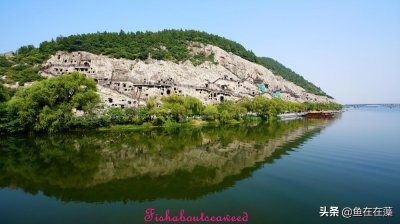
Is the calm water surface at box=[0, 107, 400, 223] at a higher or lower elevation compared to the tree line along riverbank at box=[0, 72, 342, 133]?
lower

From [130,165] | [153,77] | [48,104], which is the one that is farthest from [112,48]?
[130,165]

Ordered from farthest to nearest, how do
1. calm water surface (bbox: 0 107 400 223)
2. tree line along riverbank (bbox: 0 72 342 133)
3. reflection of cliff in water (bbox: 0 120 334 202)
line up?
tree line along riverbank (bbox: 0 72 342 133) < reflection of cliff in water (bbox: 0 120 334 202) < calm water surface (bbox: 0 107 400 223)

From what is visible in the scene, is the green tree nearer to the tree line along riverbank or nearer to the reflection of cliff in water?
the tree line along riverbank

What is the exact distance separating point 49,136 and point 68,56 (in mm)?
76324

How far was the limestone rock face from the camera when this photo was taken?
9994cm

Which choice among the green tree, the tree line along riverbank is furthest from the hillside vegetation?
the green tree

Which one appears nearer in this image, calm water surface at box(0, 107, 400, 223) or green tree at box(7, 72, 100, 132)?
calm water surface at box(0, 107, 400, 223)

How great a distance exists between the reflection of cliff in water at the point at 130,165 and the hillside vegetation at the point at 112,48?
6209cm

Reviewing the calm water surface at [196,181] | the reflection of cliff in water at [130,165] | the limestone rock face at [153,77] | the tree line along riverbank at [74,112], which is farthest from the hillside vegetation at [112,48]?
the calm water surface at [196,181]

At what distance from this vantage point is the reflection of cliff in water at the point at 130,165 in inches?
869

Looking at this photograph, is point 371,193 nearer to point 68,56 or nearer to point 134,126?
point 134,126

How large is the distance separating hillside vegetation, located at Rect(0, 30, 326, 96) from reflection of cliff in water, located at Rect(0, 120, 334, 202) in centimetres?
6209

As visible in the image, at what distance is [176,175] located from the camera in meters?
25.8

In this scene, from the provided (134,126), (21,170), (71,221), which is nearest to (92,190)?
(71,221)
